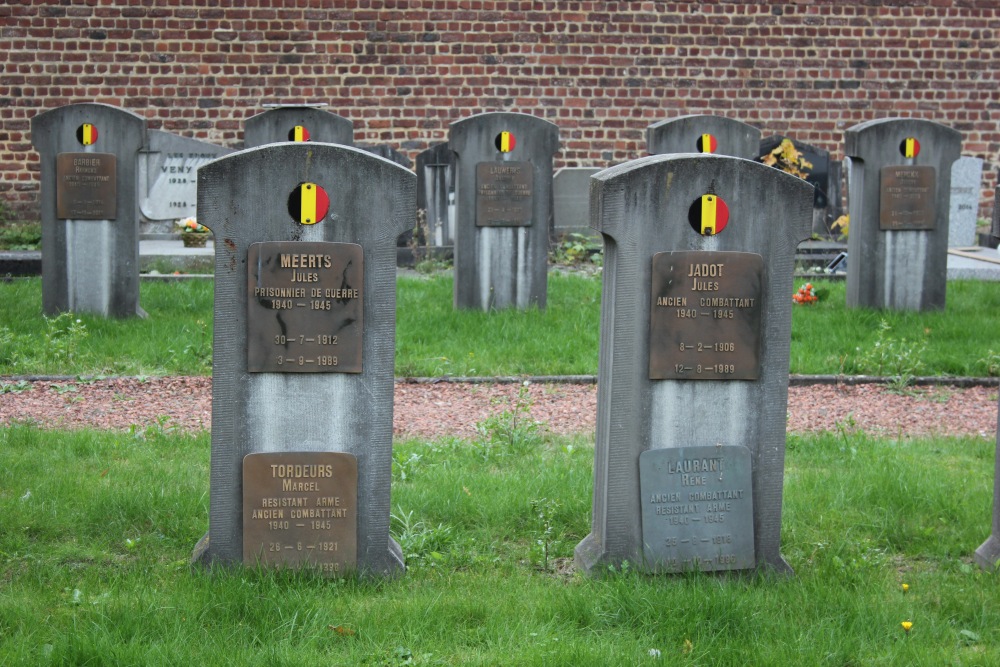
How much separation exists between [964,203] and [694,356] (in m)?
12.6

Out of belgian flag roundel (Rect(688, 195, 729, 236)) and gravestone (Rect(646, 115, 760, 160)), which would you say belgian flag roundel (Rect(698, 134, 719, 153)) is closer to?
gravestone (Rect(646, 115, 760, 160))

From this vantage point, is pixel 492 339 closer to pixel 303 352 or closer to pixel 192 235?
pixel 303 352

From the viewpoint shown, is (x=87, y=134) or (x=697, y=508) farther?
(x=87, y=134)

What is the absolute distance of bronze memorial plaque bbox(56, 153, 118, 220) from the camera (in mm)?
10180

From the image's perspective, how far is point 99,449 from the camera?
250 inches

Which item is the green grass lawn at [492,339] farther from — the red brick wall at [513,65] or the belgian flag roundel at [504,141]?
the red brick wall at [513,65]

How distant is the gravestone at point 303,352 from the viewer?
14.5 feet

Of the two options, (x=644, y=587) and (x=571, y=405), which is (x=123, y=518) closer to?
(x=644, y=587)

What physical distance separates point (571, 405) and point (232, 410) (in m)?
3.64

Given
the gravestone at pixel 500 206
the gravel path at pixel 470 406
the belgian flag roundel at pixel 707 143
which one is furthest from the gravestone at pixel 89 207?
the belgian flag roundel at pixel 707 143

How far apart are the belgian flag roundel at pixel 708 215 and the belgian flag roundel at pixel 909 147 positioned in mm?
6737

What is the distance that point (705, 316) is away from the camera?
15.0ft

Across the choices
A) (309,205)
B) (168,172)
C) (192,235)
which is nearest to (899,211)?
(309,205)

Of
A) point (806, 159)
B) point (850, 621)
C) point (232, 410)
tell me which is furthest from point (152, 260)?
point (850, 621)
